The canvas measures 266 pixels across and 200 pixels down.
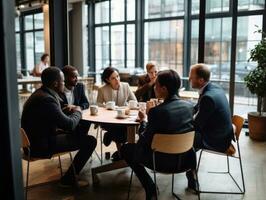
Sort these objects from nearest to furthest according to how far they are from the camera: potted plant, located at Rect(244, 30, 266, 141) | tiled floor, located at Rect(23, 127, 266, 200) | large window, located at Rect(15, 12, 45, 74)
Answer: tiled floor, located at Rect(23, 127, 266, 200)
potted plant, located at Rect(244, 30, 266, 141)
large window, located at Rect(15, 12, 45, 74)

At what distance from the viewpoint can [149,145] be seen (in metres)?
2.66

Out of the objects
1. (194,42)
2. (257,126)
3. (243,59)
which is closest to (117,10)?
(194,42)

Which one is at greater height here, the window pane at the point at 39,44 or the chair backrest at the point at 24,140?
the window pane at the point at 39,44

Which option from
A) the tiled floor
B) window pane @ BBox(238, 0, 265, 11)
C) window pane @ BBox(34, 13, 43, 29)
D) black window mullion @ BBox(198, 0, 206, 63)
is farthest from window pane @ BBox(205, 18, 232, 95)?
window pane @ BBox(34, 13, 43, 29)

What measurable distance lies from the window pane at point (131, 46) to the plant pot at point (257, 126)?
5.39 metres

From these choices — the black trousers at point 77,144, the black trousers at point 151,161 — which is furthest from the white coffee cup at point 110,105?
the black trousers at point 151,161

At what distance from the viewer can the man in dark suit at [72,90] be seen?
12.0 ft

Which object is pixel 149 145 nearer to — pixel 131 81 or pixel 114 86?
pixel 114 86

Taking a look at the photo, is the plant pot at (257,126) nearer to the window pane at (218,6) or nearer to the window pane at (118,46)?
the window pane at (218,6)

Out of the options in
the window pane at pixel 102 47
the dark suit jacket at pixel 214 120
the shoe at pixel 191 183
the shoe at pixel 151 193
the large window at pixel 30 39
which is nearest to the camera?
the shoe at pixel 151 193

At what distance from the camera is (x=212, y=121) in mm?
3027

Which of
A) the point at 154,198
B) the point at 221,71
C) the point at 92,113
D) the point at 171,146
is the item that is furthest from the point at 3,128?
the point at 221,71

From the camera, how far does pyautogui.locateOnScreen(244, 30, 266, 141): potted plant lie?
193 inches

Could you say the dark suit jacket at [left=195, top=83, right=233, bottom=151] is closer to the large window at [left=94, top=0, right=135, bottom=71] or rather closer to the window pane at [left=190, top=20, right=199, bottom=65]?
the window pane at [left=190, top=20, right=199, bottom=65]
